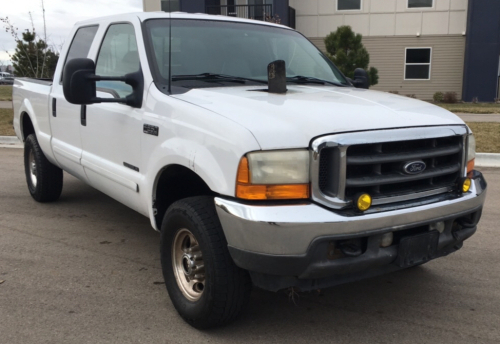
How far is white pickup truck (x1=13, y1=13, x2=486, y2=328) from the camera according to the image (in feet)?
9.07

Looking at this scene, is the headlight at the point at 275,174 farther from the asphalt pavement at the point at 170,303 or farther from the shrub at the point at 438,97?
the shrub at the point at 438,97

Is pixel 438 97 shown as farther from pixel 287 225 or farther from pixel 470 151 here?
pixel 287 225

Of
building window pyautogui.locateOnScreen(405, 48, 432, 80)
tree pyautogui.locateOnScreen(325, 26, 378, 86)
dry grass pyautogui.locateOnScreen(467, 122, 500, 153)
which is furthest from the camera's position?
building window pyautogui.locateOnScreen(405, 48, 432, 80)

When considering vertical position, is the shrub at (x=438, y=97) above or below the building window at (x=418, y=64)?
below

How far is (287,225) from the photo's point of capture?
8.78ft

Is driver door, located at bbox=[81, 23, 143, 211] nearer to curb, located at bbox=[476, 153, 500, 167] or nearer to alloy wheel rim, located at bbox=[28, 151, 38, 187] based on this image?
alloy wheel rim, located at bbox=[28, 151, 38, 187]

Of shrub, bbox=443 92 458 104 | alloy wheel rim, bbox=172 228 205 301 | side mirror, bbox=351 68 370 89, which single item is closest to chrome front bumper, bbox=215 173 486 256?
alloy wheel rim, bbox=172 228 205 301

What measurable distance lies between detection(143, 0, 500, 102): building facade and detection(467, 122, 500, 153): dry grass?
10.6 metres

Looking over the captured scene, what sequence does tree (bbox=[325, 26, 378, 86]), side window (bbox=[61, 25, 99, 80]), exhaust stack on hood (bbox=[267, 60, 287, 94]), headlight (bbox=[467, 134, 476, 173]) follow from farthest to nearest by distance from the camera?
tree (bbox=[325, 26, 378, 86]) → side window (bbox=[61, 25, 99, 80]) → exhaust stack on hood (bbox=[267, 60, 287, 94]) → headlight (bbox=[467, 134, 476, 173])

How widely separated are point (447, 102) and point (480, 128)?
10.9 m

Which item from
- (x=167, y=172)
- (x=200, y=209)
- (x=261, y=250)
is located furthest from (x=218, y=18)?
(x=261, y=250)

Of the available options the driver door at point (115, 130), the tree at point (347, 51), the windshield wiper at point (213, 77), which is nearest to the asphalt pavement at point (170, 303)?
the driver door at point (115, 130)

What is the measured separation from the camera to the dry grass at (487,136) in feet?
31.1

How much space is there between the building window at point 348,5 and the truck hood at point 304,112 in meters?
19.9
